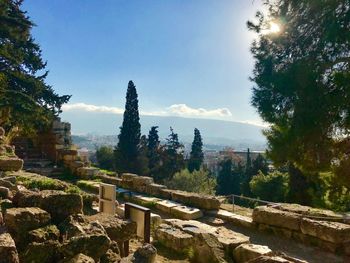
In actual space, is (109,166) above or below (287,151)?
below

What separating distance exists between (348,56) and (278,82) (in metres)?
1.92

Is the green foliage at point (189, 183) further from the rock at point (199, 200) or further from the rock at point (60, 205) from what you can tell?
the rock at point (60, 205)

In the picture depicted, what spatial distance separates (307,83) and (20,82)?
1407 cm

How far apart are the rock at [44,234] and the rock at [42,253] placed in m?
0.14

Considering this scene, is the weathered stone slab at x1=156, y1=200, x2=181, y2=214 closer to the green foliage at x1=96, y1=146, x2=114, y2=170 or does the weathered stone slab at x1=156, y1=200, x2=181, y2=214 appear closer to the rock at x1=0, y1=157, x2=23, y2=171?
the rock at x1=0, y1=157, x2=23, y2=171

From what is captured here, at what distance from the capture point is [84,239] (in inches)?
175

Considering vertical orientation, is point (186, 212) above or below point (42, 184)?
below

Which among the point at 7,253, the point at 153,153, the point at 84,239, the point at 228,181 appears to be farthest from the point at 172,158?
the point at 7,253

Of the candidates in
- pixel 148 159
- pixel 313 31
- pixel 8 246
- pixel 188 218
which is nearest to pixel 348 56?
pixel 313 31

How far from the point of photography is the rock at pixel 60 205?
5230 mm

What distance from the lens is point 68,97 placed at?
19.5 metres

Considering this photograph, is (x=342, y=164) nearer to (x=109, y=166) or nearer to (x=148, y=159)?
(x=148, y=159)

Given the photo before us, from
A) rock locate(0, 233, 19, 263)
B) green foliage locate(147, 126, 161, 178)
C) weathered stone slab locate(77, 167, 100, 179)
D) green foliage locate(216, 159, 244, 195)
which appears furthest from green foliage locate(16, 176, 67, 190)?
green foliage locate(216, 159, 244, 195)

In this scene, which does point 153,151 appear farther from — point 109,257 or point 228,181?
point 109,257
